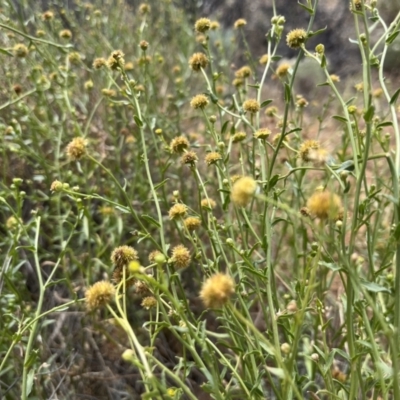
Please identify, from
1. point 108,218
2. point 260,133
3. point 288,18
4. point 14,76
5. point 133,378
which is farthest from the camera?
point 288,18

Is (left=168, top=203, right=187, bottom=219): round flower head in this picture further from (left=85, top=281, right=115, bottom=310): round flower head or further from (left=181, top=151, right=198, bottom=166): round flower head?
(left=85, top=281, right=115, bottom=310): round flower head

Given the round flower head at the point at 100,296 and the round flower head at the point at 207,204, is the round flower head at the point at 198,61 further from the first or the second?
the round flower head at the point at 100,296

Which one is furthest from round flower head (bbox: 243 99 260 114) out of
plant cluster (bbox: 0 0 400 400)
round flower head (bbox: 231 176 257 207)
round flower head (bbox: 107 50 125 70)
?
round flower head (bbox: 231 176 257 207)

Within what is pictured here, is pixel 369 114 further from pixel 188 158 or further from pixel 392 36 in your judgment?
pixel 188 158

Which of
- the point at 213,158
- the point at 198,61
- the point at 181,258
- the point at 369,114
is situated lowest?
the point at 181,258

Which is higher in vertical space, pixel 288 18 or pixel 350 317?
Result: pixel 350 317

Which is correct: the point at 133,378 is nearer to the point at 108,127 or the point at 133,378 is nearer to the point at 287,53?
the point at 108,127

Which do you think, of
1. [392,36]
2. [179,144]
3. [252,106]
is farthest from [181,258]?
[392,36]

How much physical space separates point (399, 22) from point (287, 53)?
3.28m

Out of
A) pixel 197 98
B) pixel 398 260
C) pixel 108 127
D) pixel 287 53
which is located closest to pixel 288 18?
pixel 287 53

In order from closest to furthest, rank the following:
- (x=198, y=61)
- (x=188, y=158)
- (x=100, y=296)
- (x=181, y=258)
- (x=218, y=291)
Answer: (x=218, y=291) < (x=100, y=296) < (x=181, y=258) < (x=188, y=158) < (x=198, y=61)

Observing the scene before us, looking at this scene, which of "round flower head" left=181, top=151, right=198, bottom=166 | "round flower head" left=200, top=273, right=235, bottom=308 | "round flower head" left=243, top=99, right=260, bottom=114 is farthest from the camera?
"round flower head" left=243, top=99, right=260, bottom=114

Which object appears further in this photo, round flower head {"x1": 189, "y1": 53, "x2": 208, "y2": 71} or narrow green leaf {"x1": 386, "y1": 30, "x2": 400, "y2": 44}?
round flower head {"x1": 189, "y1": 53, "x2": 208, "y2": 71}

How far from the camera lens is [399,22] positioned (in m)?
0.93
